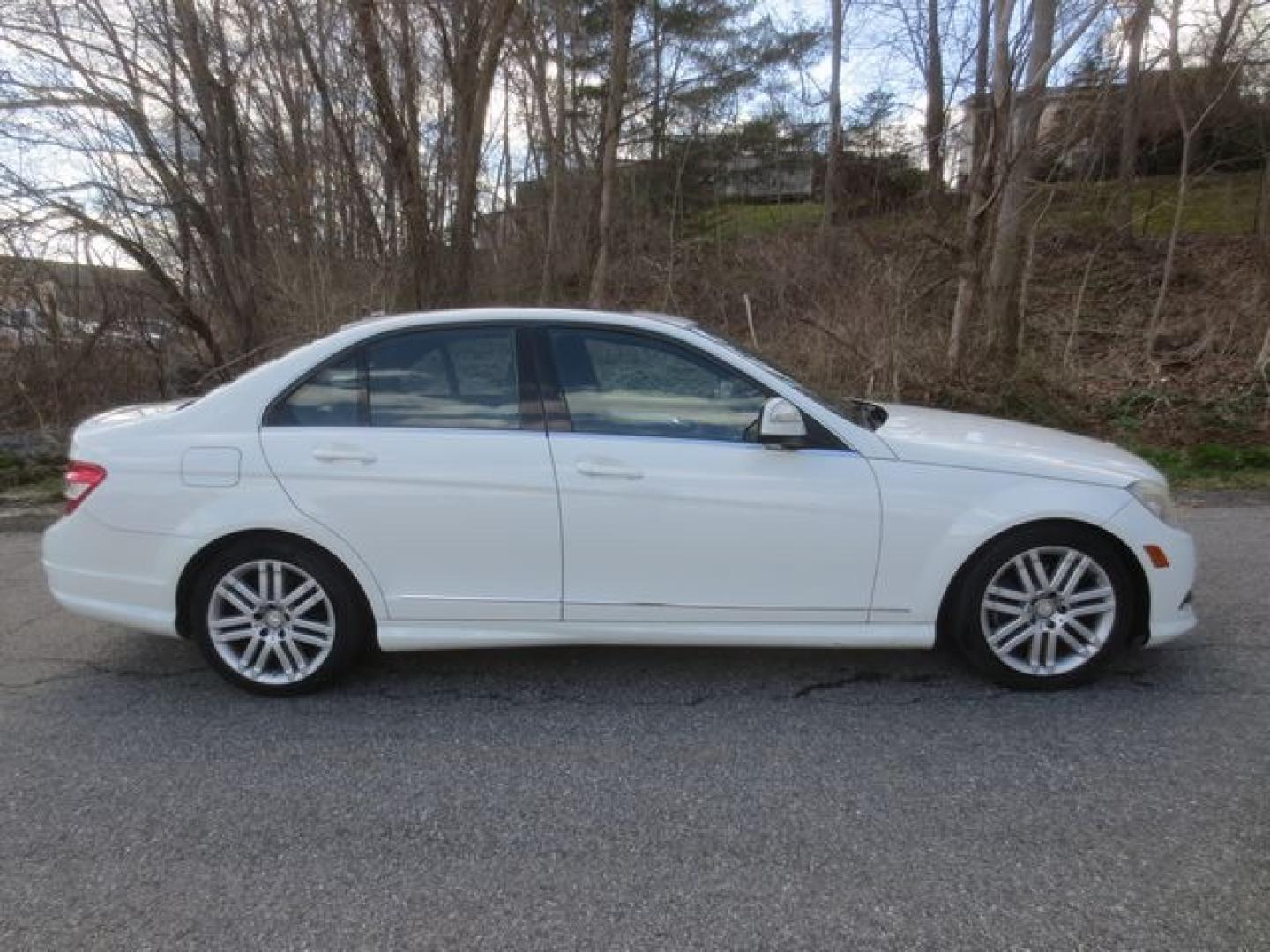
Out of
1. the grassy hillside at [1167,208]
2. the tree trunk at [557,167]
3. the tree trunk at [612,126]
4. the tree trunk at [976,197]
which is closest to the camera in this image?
the tree trunk at [976,197]

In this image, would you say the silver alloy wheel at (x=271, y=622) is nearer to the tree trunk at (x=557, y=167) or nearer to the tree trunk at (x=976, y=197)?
the tree trunk at (x=976, y=197)

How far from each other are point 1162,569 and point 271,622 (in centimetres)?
367

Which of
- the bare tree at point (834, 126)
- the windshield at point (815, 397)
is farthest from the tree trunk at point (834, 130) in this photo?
the windshield at point (815, 397)

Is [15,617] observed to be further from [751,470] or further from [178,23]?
[178,23]

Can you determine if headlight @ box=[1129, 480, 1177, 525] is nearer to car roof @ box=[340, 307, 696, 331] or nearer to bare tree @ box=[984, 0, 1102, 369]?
car roof @ box=[340, 307, 696, 331]

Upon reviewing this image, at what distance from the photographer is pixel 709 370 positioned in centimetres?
379

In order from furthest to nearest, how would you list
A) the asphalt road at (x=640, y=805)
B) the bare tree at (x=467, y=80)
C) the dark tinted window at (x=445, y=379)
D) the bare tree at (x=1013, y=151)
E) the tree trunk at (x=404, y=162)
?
1. the bare tree at (x=467, y=80)
2. the tree trunk at (x=404, y=162)
3. the bare tree at (x=1013, y=151)
4. the dark tinted window at (x=445, y=379)
5. the asphalt road at (x=640, y=805)

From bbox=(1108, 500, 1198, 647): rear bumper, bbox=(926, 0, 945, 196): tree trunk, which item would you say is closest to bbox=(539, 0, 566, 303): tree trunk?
bbox=(926, 0, 945, 196): tree trunk

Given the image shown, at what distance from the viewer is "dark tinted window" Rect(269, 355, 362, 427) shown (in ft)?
12.5

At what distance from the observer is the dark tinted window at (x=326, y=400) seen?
380 cm

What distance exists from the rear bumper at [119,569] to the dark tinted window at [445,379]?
3.37 feet

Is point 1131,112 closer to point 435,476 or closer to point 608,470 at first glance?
point 608,470

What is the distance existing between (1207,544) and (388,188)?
10936 millimetres

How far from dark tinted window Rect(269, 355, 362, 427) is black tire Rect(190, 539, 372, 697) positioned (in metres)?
0.52
